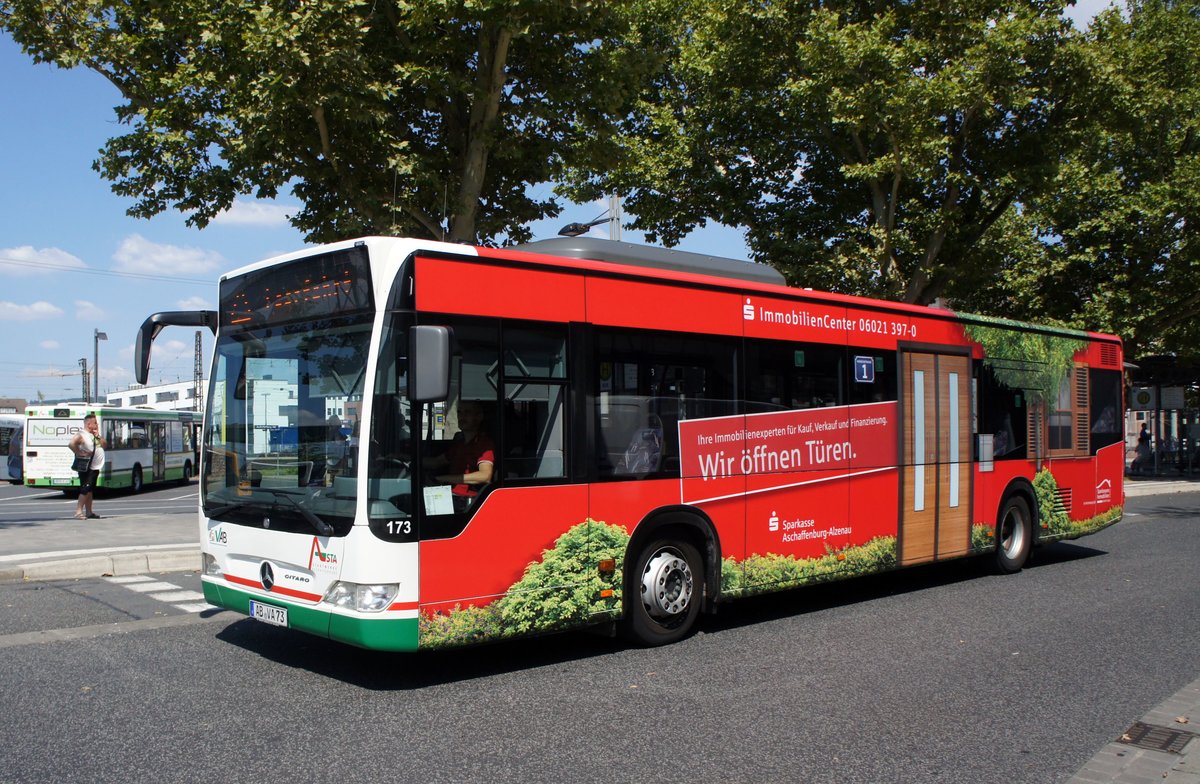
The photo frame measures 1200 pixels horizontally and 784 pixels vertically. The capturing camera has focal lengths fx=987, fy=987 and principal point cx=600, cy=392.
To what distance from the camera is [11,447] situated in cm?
3784

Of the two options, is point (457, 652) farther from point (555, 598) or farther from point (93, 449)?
point (93, 449)

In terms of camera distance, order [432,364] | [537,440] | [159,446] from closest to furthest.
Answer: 1. [432,364]
2. [537,440]
3. [159,446]

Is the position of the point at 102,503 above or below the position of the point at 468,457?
below

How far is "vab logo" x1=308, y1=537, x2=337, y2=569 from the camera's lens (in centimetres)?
635

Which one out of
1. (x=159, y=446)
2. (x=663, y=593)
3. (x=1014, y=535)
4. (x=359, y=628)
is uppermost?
(x=159, y=446)

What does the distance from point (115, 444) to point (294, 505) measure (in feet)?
87.4

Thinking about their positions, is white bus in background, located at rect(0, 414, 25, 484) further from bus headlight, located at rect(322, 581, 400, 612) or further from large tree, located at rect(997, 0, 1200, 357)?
bus headlight, located at rect(322, 581, 400, 612)

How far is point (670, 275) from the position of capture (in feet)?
26.8

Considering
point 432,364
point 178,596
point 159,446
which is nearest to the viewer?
point 432,364

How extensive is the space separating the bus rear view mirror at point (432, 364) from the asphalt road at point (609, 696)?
193cm

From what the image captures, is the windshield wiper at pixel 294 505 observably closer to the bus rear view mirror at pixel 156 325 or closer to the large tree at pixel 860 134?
the bus rear view mirror at pixel 156 325

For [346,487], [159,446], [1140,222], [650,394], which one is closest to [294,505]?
[346,487]

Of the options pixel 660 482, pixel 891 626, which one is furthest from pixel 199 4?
pixel 891 626

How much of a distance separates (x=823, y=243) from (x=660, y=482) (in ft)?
49.3
